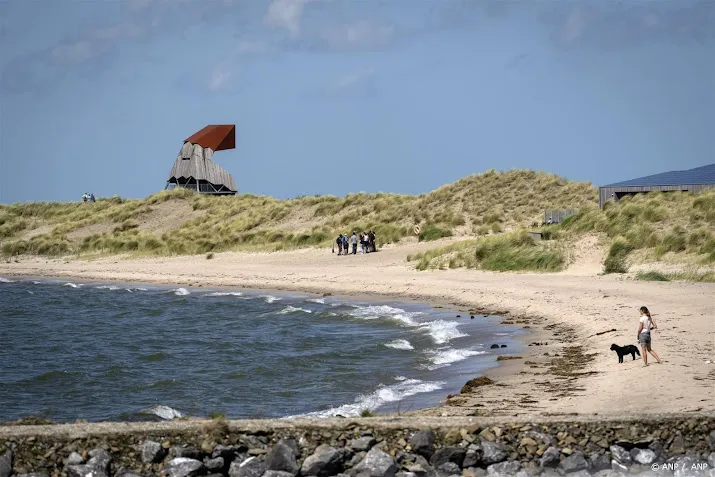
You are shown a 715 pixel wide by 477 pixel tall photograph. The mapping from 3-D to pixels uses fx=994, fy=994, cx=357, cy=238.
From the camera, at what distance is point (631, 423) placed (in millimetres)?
9703

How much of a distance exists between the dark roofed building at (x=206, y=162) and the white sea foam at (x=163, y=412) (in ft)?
220

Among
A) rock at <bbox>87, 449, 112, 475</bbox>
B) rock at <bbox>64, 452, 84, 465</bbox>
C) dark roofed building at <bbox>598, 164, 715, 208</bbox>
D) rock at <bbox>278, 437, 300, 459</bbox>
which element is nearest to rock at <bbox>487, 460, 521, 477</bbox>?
rock at <bbox>278, 437, 300, 459</bbox>

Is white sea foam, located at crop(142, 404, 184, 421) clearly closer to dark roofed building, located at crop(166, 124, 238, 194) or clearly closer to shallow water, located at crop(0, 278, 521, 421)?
shallow water, located at crop(0, 278, 521, 421)

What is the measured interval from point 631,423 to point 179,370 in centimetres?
1235

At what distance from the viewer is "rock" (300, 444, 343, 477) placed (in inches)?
360

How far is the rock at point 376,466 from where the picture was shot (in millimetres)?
9094

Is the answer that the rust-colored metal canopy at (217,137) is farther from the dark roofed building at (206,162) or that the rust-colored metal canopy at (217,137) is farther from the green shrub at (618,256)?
the green shrub at (618,256)

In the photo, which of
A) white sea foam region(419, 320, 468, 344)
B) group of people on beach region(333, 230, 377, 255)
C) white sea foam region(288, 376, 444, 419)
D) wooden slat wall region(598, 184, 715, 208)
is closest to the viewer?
white sea foam region(288, 376, 444, 419)

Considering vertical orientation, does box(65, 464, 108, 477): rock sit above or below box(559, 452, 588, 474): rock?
above

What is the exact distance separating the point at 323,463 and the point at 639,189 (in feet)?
117

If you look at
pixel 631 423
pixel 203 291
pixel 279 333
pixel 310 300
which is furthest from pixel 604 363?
pixel 203 291

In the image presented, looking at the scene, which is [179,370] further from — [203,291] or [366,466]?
[203,291]

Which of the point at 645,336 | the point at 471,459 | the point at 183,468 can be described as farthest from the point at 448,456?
the point at 645,336

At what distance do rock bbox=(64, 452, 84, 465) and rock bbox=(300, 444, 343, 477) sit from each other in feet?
6.57
